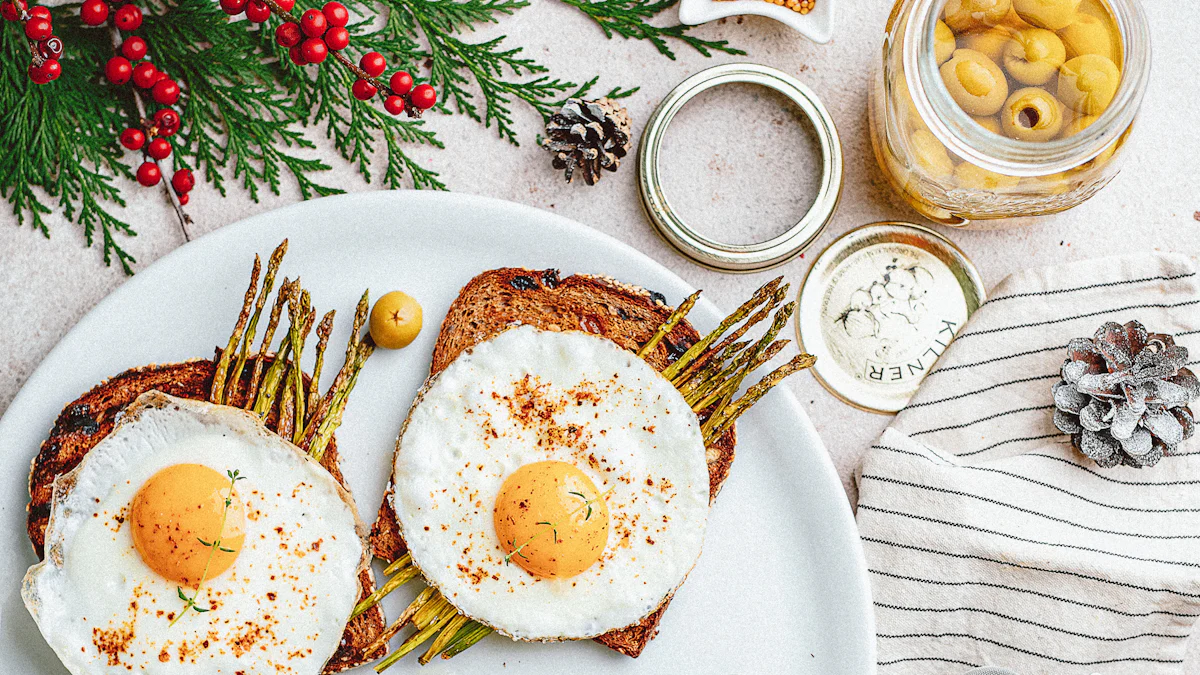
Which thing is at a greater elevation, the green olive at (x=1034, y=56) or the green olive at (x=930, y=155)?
the green olive at (x=1034, y=56)

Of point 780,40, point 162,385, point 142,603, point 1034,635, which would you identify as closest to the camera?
point 142,603

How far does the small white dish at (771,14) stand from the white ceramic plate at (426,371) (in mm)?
677

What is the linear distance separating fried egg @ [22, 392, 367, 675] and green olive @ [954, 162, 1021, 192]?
67.7 inches

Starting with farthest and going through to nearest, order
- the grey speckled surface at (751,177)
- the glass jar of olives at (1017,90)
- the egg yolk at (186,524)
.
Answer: the grey speckled surface at (751,177), the glass jar of olives at (1017,90), the egg yolk at (186,524)

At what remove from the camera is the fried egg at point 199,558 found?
6.65 ft

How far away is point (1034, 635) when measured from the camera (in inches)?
93.4

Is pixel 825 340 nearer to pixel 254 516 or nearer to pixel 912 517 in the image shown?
pixel 912 517

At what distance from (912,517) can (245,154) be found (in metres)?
2.08

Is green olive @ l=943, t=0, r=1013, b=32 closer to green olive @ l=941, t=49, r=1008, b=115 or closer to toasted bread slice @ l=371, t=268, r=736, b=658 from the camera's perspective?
green olive @ l=941, t=49, r=1008, b=115

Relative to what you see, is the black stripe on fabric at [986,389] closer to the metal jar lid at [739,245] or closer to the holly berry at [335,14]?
the metal jar lid at [739,245]

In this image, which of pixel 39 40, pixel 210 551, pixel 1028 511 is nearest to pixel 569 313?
pixel 210 551

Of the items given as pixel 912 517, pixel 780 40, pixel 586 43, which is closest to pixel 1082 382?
pixel 912 517

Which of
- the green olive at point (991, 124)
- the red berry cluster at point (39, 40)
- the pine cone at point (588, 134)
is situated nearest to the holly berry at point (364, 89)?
the pine cone at point (588, 134)

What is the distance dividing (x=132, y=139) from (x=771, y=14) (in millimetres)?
1736
